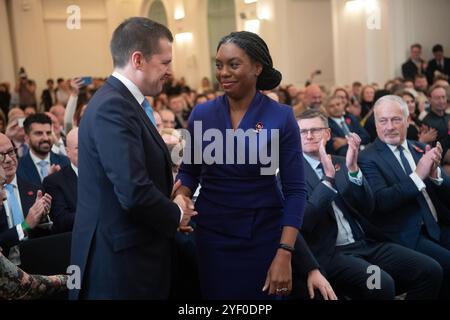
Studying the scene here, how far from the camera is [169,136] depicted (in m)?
3.20

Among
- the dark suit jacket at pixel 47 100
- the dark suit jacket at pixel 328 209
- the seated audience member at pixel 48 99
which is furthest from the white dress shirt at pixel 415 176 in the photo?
the dark suit jacket at pixel 47 100

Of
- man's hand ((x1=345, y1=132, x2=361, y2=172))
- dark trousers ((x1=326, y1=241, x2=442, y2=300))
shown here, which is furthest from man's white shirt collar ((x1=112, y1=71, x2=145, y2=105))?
dark trousers ((x1=326, y1=241, x2=442, y2=300))

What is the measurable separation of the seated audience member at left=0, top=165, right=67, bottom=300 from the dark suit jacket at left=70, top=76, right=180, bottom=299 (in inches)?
13.9

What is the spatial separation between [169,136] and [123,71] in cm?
159

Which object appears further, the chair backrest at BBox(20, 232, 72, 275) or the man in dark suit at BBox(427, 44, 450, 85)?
the man in dark suit at BBox(427, 44, 450, 85)

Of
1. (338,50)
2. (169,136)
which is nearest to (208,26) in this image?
(338,50)

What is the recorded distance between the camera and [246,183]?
1.79 m

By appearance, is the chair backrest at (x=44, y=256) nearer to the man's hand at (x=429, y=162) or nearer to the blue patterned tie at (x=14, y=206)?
the blue patterned tie at (x=14, y=206)

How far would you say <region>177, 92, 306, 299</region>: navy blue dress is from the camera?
1.78m

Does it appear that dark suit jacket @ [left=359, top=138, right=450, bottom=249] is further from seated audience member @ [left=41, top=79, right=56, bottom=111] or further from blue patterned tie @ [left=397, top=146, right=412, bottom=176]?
seated audience member @ [left=41, top=79, right=56, bottom=111]

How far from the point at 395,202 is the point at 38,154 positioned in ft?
8.63

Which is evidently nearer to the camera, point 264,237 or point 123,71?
point 123,71

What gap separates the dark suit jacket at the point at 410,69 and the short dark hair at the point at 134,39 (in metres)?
8.50
